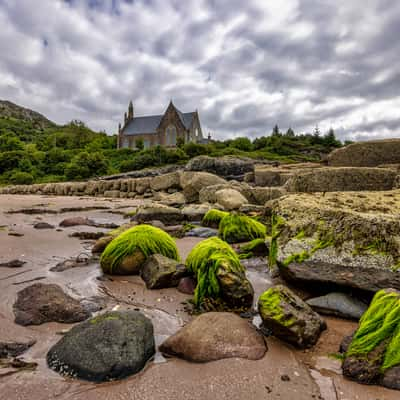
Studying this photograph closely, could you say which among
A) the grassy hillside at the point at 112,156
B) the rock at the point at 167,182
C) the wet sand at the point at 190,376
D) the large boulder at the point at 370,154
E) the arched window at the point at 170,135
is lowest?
the wet sand at the point at 190,376

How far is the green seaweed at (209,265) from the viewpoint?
111 inches

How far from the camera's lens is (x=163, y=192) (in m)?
17.8

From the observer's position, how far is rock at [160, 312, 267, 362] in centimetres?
197

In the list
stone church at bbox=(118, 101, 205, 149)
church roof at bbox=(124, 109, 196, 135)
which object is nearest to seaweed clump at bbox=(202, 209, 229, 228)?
stone church at bbox=(118, 101, 205, 149)

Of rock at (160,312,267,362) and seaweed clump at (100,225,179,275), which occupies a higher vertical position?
seaweed clump at (100,225,179,275)

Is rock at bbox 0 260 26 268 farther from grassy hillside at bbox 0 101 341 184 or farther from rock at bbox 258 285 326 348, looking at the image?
grassy hillside at bbox 0 101 341 184

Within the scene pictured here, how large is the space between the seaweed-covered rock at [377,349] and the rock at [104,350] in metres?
1.31

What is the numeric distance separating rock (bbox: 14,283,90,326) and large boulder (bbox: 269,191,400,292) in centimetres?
202

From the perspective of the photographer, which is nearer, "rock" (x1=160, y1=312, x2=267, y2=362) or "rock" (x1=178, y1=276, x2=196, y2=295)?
"rock" (x1=160, y1=312, x2=267, y2=362)

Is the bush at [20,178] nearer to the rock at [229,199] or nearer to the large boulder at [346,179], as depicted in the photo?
the rock at [229,199]

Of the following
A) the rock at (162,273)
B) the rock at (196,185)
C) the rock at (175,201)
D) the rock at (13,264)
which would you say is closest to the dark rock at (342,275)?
the rock at (162,273)

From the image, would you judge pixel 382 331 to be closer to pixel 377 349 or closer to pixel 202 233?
pixel 377 349

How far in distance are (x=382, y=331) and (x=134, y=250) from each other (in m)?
2.71

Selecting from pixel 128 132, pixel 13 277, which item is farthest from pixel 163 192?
pixel 128 132
